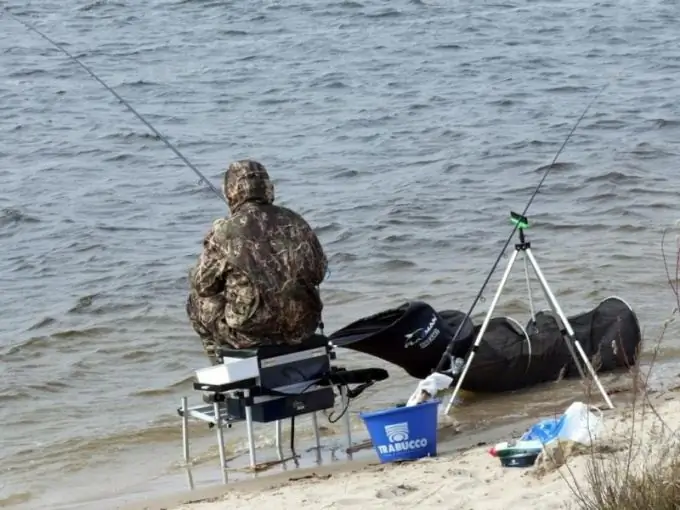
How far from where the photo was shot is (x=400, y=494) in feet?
16.5

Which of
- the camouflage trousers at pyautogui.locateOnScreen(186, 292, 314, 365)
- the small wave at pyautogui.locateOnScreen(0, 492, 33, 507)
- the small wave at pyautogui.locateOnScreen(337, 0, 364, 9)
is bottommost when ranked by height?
the small wave at pyautogui.locateOnScreen(0, 492, 33, 507)

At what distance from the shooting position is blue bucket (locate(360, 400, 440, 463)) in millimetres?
5707

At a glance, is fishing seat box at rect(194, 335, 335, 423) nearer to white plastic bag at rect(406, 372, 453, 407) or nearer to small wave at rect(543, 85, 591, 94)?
white plastic bag at rect(406, 372, 453, 407)

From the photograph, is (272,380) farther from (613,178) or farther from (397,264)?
(613,178)

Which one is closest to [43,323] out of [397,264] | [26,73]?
[397,264]

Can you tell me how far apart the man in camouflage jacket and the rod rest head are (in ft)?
0.16

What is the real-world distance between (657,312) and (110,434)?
3.58 meters

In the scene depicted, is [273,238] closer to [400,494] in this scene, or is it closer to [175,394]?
[400,494]

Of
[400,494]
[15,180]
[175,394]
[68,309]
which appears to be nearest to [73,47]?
[15,180]

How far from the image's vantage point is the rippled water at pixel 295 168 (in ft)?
27.5

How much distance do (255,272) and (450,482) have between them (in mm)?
1427

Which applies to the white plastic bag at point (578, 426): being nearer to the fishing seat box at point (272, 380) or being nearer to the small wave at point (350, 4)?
the fishing seat box at point (272, 380)

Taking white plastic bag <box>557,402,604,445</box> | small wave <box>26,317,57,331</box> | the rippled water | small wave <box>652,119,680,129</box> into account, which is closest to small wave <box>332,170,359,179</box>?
the rippled water

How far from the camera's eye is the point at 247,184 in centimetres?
611
